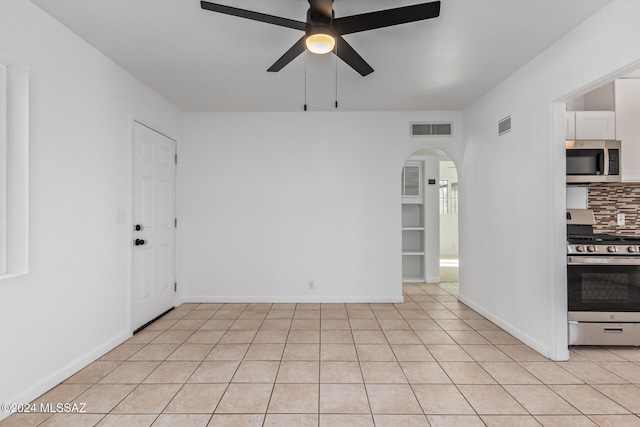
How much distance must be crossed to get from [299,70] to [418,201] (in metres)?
3.45

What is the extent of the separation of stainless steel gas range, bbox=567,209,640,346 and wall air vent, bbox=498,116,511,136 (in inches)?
49.3

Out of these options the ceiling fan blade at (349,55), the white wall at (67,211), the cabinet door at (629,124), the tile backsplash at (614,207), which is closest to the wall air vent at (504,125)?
the cabinet door at (629,124)

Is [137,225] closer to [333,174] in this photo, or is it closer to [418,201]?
[333,174]

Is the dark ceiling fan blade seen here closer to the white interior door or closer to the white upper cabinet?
the white interior door

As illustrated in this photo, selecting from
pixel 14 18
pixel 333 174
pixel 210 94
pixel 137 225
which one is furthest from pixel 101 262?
pixel 333 174

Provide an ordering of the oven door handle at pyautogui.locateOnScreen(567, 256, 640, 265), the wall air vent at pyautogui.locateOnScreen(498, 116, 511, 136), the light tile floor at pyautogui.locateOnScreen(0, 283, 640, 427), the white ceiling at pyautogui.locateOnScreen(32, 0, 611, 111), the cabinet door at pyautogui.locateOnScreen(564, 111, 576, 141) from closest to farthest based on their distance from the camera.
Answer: the light tile floor at pyautogui.locateOnScreen(0, 283, 640, 427)
the white ceiling at pyautogui.locateOnScreen(32, 0, 611, 111)
the oven door handle at pyautogui.locateOnScreen(567, 256, 640, 265)
the cabinet door at pyautogui.locateOnScreen(564, 111, 576, 141)
the wall air vent at pyautogui.locateOnScreen(498, 116, 511, 136)

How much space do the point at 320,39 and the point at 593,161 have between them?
2.75 m

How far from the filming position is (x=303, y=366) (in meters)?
2.62

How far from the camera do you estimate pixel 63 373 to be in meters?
2.39

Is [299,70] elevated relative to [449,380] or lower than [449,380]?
elevated

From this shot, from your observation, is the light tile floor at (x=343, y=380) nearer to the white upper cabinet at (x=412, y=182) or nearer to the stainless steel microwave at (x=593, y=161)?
the stainless steel microwave at (x=593, y=161)

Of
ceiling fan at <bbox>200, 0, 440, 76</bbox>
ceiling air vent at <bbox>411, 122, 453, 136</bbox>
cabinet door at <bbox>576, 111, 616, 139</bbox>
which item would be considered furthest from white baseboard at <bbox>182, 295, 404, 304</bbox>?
ceiling fan at <bbox>200, 0, 440, 76</bbox>

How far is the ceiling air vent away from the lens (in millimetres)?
4516

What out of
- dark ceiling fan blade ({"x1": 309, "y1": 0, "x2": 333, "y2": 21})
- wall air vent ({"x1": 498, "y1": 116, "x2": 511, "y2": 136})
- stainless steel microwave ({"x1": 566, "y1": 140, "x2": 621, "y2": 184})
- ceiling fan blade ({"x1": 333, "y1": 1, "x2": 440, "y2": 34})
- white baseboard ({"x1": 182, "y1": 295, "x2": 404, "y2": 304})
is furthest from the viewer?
white baseboard ({"x1": 182, "y1": 295, "x2": 404, "y2": 304})
